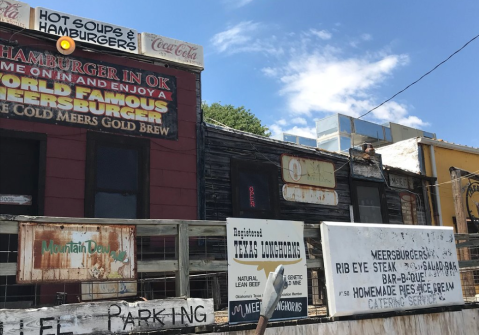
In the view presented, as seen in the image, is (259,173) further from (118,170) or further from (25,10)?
(25,10)

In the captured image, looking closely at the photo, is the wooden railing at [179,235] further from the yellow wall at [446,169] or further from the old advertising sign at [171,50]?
the yellow wall at [446,169]

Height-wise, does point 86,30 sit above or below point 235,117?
below

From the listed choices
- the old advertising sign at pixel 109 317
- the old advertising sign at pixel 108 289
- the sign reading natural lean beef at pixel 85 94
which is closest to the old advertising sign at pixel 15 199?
the sign reading natural lean beef at pixel 85 94

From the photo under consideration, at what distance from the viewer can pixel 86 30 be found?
29.2 ft

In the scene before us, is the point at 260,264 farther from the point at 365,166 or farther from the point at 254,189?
the point at 365,166

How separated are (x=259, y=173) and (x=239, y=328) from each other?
563cm

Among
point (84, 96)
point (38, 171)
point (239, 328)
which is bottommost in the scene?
point (239, 328)

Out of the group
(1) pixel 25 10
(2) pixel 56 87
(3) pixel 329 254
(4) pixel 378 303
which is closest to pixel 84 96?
(2) pixel 56 87

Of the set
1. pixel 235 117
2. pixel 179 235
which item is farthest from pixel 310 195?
pixel 235 117

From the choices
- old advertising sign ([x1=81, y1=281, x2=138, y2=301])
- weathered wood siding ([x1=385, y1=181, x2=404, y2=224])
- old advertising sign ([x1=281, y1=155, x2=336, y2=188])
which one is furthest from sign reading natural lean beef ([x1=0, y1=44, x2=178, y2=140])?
weathered wood siding ([x1=385, y1=181, x2=404, y2=224])

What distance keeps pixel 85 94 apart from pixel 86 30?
1285 mm

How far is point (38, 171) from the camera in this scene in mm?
8086

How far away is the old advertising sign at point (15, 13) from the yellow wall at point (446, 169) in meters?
12.2

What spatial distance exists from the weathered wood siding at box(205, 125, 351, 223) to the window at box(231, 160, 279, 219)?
138 mm
